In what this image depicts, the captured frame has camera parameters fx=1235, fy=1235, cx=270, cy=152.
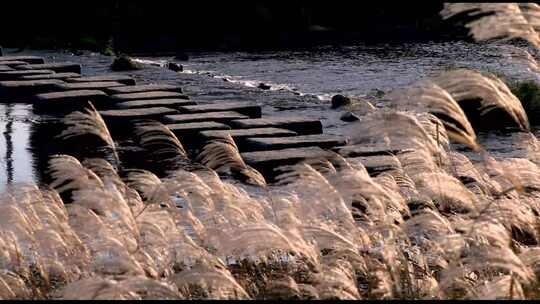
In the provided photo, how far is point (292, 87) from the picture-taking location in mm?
16594

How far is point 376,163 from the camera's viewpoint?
29.6 ft

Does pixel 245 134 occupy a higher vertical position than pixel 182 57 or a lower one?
higher

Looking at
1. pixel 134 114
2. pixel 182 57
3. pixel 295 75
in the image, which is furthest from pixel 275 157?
pixel 182 57

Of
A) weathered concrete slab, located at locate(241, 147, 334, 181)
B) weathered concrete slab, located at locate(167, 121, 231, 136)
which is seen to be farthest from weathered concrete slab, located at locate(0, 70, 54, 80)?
weathered concrete slab, located at locate(241, 147, 334, 181)

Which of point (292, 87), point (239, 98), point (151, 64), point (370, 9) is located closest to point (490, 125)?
point (239, 98)

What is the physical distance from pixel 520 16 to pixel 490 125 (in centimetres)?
653

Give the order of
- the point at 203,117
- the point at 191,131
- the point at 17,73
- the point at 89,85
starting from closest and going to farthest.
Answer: the point at 191,131 < the point at 203,117 < the point at 89,85 < the point at 17,73

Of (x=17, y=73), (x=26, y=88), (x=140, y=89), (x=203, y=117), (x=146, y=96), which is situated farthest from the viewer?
(x=17, y=73)

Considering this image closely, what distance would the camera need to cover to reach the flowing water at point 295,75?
11.7 m

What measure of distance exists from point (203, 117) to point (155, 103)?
50.7 inches

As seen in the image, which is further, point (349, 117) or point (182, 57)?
point (182, 57)

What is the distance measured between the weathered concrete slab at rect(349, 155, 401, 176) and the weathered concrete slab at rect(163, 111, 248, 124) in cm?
260

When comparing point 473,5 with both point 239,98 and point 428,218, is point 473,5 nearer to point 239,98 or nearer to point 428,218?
point 428,218

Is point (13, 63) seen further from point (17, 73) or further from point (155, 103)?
point (155, 103)
